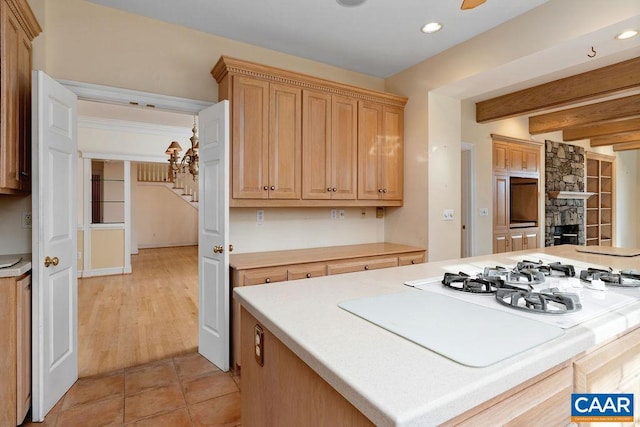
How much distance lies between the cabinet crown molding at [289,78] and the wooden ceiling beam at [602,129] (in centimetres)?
392

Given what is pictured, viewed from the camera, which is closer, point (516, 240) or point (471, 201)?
point (471, 201)

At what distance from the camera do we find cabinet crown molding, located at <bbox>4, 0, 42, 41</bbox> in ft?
5.86

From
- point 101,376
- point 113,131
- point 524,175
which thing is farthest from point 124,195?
point 524,175

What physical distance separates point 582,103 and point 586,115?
48 centimetres

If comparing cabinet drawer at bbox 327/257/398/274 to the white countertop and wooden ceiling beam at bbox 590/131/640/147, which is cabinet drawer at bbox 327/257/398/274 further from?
wooden ceiling beam at bbox 590/131/640/147

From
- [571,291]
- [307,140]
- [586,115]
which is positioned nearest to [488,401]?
[571,291]

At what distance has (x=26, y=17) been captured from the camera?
192 cm

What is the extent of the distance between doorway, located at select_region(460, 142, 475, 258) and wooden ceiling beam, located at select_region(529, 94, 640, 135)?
1.43 metres

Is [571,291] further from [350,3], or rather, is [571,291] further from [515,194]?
[515,194]

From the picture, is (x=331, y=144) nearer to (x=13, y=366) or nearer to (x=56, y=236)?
(x=56, y=236)

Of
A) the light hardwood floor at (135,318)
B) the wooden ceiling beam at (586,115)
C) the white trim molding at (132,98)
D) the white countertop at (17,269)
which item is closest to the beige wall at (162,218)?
the light hardwood floor at (135,318)

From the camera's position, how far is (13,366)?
180cm

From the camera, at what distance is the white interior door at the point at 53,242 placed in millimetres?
1911

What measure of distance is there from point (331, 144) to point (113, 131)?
4.61 metres
